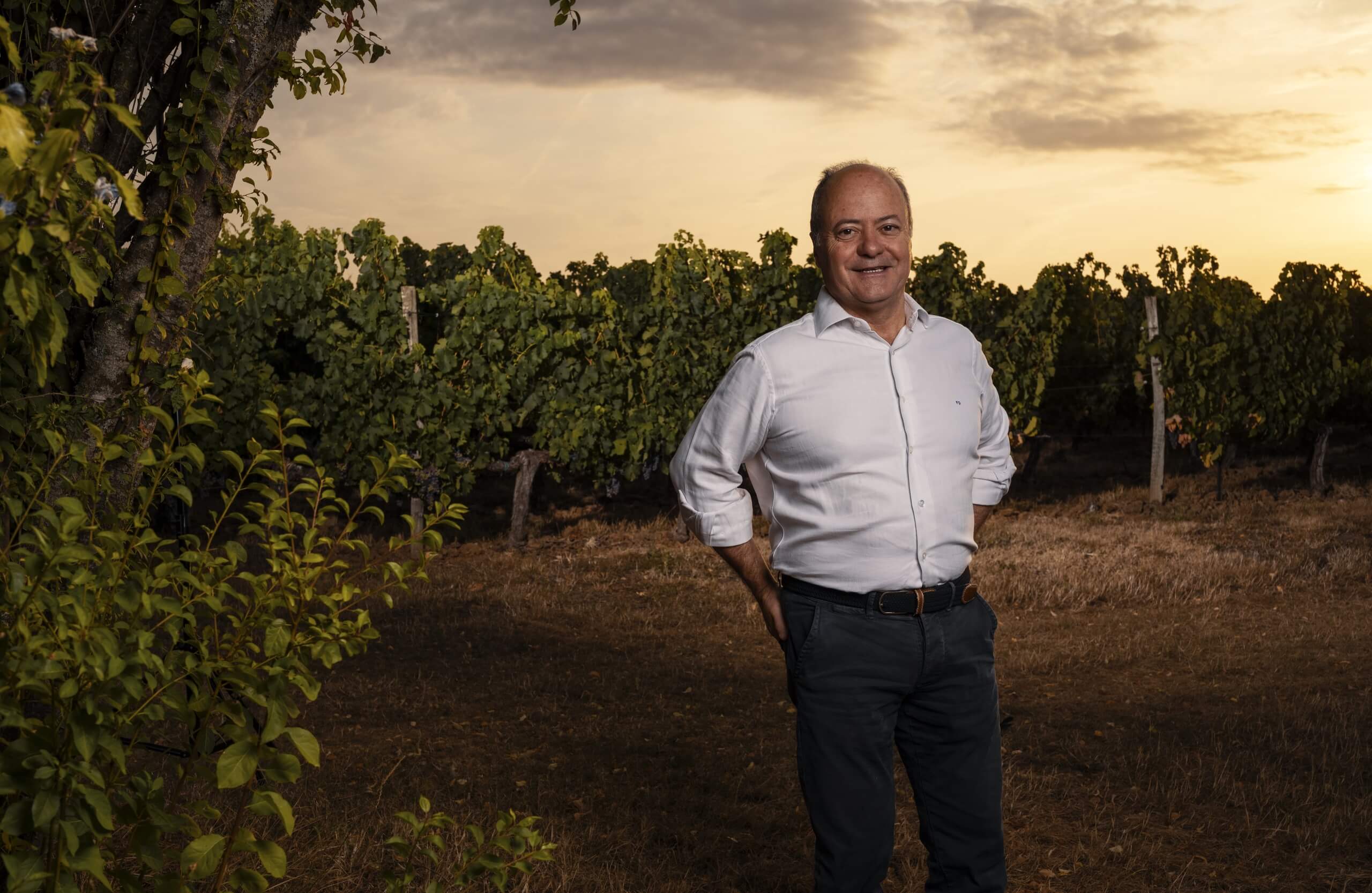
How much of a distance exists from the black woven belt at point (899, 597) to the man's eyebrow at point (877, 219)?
869 mm

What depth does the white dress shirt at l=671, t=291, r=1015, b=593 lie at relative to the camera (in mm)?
2838

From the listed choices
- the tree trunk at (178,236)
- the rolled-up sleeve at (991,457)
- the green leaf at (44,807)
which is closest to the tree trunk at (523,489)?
the tree trunk at (178,236)

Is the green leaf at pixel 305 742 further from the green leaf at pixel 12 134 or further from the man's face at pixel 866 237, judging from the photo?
the man's face at pixel 866 237

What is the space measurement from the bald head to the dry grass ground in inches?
100

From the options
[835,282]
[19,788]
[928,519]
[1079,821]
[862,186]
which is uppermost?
[862,186]

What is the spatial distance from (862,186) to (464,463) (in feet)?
43.7

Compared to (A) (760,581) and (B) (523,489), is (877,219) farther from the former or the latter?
(B) (523,489)

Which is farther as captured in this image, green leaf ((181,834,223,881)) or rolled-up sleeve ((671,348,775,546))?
rolled-up sleeve ((671,348,775,546))

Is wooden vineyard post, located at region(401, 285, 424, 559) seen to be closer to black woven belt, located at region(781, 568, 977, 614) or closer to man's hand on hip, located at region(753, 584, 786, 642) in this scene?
man's hand on hip, located at region(753, 584, 786, 642)

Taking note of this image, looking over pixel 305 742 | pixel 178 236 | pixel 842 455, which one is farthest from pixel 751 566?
pixel 178 236

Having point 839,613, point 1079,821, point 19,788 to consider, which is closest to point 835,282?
point 839,613

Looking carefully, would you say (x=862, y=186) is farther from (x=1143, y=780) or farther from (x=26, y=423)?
(x=1143, y=780)

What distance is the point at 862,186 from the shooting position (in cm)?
286

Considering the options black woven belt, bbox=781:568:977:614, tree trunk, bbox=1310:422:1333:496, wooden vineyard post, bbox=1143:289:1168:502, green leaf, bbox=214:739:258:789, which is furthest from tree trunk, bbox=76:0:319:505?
tree trunk, bbox=1310:422:1333:496
